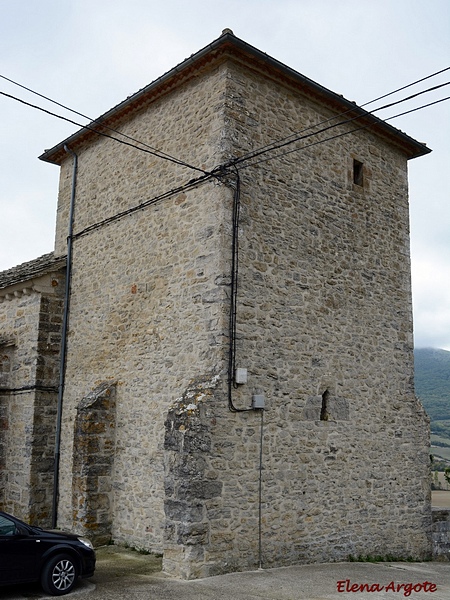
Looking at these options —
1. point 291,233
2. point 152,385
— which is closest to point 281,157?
point 291,233

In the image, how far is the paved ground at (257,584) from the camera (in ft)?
24.7

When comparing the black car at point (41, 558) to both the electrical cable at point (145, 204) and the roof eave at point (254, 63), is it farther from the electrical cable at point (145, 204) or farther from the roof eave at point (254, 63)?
the roof eave at point (254, 63)

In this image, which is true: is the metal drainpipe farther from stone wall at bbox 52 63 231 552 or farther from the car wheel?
the car wheel

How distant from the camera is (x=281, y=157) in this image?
10.7 m

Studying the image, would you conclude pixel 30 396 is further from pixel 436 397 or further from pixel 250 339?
pixel 436 397

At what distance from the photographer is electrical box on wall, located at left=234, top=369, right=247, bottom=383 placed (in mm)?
9166

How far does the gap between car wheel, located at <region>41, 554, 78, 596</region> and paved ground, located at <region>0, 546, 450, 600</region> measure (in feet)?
0.53

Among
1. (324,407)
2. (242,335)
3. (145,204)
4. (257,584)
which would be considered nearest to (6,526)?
(257,584)

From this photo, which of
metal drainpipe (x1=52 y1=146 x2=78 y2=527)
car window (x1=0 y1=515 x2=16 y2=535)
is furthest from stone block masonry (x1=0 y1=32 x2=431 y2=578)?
car window (x1=0 y1=515 x2=16 y2=535)

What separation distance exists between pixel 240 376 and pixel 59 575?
355 cm

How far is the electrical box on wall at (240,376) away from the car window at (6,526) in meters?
3.55

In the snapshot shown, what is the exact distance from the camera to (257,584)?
8.16 meters

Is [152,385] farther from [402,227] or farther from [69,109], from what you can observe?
[402,227]

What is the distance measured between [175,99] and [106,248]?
10.2 ft
